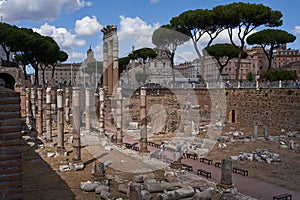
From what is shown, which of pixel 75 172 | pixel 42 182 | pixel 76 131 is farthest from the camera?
pixel 76 131

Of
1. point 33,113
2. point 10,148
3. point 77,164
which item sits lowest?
point 77,164

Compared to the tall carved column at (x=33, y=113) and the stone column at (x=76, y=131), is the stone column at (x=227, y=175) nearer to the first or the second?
the stone column at (x=76, y=131)

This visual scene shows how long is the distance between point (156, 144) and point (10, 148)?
15.6 m

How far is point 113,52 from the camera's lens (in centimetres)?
2966

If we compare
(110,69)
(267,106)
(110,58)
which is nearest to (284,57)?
(267,106)

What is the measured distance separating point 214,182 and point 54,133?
568 inches

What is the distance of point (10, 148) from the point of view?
394 centimetres

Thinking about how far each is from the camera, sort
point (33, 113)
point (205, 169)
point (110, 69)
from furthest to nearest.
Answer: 1. point (110, 69)
2. point (33, 113)
3. point (205, 169)

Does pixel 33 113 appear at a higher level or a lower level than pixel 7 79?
lower

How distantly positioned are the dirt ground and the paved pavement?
537 millimetres

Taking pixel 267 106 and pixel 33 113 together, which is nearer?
pixel 33 113

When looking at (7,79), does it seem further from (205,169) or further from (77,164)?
(205,169)

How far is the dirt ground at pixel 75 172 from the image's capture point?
1046 centimetres

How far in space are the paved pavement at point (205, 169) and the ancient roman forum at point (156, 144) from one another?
1.6 inches
